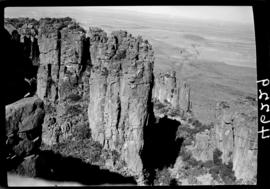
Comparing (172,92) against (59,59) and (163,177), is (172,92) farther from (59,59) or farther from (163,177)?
(163,177)

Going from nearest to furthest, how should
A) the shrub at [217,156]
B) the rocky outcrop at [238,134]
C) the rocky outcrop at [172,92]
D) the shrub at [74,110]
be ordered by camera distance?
the rocky outcrop at [238,134] → the shrub at [217,156] → the shrub at [74,110] → the rocky outcrop at [172,92]

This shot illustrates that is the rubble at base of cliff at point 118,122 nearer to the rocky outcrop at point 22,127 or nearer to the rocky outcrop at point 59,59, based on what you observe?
the rocky outcrop at point 59,59

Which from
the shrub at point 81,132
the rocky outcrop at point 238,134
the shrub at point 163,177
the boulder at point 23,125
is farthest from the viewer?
the shrub at point 81,132

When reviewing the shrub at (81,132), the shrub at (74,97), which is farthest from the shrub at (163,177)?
the shrub at (74,97)

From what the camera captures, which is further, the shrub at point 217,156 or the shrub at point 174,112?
the shrub at point 174,112

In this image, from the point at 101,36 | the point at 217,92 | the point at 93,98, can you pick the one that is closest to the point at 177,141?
the point at 93,98
